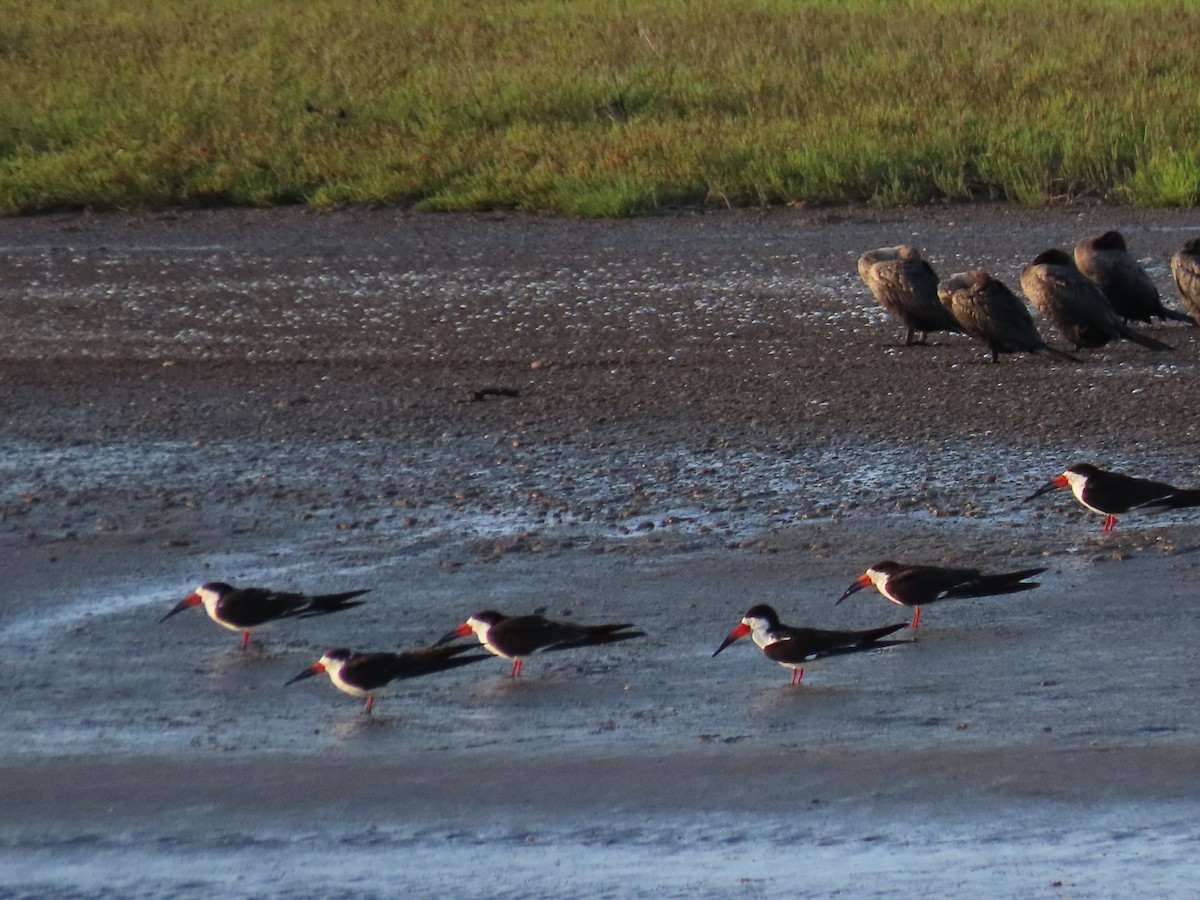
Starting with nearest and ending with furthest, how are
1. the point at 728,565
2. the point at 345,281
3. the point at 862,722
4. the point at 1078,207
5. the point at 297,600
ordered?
the point at 862,722, the point at 297,600, the point at 728,565, the point at 345,281, the point at 1078,207

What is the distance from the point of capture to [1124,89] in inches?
715

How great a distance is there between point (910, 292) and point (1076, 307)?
0.82m

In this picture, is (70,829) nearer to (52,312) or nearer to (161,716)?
(161,716)

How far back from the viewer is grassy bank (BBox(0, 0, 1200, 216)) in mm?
15445

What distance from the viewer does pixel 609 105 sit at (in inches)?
727

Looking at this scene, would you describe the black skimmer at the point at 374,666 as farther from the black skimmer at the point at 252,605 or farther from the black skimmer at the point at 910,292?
the black skimmer at the point at 910,292

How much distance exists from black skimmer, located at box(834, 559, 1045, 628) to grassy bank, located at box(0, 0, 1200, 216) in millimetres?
9289

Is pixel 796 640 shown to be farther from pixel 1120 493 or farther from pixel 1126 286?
pixel 1126 286

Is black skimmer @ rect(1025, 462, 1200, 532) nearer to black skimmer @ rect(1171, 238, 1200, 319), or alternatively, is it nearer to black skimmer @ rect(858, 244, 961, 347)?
black skimmer @ rect(858, 244, 961, 347)

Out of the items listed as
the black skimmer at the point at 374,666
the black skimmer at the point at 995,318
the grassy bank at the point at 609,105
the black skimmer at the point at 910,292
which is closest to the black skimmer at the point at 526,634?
the black skimmer at the point at 374,666

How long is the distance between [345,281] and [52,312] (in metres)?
1.83

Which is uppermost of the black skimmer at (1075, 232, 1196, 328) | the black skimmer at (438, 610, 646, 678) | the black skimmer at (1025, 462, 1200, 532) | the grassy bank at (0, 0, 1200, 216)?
the grassy bank at (0, 0, 1200, 216)

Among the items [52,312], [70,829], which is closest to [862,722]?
[70,829]

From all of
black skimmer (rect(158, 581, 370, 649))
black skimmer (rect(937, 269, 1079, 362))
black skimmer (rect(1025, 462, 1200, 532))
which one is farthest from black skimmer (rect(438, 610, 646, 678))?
black skimmer (rect(937, 269, 1079, 362))
